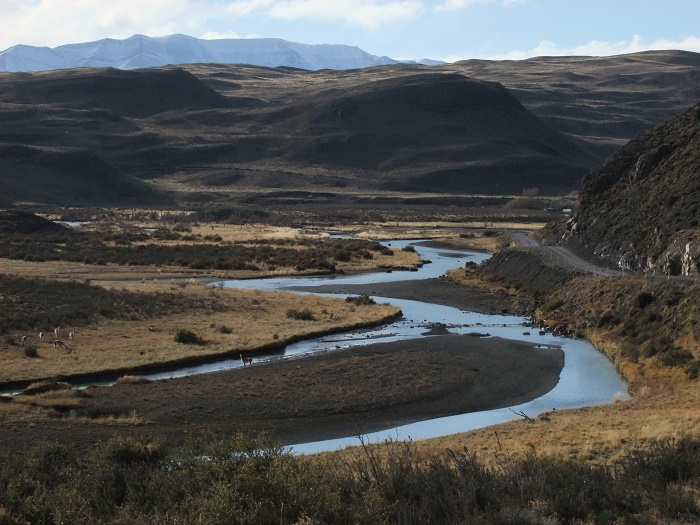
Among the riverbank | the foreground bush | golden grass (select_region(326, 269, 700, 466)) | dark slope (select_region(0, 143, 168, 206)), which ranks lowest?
dark slope (select_region(0, 143, 168, 206))

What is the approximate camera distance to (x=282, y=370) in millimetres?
34469

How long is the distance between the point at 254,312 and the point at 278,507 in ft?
112

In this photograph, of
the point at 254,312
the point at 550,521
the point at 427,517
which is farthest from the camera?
the point at 254,312

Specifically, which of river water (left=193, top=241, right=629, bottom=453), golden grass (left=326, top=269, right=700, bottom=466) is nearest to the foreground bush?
golden grass (left=326, top=269, right=700, bottom=466)

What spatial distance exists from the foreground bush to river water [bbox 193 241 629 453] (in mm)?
8067

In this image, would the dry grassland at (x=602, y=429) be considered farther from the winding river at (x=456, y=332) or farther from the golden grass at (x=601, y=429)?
the winding river at (x=456, y=332)

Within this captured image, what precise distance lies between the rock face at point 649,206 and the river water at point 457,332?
30.4 ft

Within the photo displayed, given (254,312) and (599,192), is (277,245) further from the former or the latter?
(254,312)

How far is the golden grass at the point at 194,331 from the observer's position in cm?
3412

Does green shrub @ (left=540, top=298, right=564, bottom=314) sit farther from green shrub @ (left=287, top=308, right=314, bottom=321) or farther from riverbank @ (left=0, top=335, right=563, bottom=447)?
green shrub @ (left=287, top=308, right=314, bottom=321)

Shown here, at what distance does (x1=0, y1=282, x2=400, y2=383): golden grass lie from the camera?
3412cm

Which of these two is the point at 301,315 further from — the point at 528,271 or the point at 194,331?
the point at 528,271

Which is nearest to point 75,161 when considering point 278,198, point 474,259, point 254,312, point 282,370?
point 278,198

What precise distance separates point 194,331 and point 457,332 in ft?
41.1
